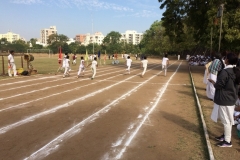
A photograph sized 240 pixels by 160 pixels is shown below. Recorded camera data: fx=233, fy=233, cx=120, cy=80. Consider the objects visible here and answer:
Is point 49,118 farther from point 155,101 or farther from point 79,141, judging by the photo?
point 155,101

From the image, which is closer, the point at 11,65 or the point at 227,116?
the point at 227,116

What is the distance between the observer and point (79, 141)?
16.2 ft

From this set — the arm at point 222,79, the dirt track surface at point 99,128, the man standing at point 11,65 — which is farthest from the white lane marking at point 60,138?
the man standing at point 11,65

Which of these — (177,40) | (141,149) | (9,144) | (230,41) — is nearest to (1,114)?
(9,144)

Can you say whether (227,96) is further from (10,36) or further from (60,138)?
(10,36)

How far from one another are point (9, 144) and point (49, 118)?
1867 mm

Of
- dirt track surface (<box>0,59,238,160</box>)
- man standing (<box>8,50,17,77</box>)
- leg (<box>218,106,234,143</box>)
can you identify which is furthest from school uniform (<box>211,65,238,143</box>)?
man standing (<box>8,50,17,77</box>)

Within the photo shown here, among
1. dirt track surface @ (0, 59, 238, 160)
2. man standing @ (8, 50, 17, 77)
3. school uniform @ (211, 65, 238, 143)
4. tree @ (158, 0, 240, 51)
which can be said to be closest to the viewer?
dirt track surface @ (0, 59, 238, 160)

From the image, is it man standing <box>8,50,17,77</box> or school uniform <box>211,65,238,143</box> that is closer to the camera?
school uniform <box>211,65,238,143</box>

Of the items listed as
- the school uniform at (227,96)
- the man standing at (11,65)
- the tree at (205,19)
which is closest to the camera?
the school uniform at (227,96)

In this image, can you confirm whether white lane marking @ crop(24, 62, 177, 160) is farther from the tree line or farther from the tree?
the tree line

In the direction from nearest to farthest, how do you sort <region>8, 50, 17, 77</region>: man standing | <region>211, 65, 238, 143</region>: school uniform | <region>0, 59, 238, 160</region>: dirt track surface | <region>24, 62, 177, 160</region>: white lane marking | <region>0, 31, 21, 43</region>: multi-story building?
1. <region>24, 62, 177, 160</region>: white lane marking
2. <region>0, 59, 238, 160</region>: dirt track surface
3. <region>211, 65, 238, 143</region>: school uniform
4. <region>8, 50, 17, 77</region>: man standing
5. <region>0, 31, 21, 43</region>: multi-story building

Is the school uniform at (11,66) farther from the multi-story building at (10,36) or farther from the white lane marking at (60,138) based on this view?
the multi-story building at (10,36)

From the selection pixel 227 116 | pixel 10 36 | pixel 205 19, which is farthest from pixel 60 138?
pixel 10 36
